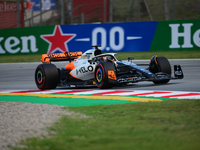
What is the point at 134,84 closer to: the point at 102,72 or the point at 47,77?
the point at 102,72

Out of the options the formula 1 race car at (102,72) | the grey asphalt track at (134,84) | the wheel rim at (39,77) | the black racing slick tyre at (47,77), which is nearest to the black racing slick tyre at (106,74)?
the formula 1 race car at (102,72)

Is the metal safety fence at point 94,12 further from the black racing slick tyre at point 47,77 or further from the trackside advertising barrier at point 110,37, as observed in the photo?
the black racing slick tyre at point 47,77

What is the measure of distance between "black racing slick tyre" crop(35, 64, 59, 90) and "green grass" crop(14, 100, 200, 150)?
13.3 ft

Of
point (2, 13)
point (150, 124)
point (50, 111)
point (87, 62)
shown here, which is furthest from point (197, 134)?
point (2, 13)

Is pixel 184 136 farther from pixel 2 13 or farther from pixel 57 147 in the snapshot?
pixel 2 13

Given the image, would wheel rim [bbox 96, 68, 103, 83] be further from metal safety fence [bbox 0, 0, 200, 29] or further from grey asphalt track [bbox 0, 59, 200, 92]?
metal safety fence [bbox 0, 0, 200, 29]

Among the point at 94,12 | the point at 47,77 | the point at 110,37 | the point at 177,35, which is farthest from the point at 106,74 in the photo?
the point at 94,12

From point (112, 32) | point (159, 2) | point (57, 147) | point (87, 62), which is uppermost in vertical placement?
point (159, 2)

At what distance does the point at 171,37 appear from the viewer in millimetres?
17500

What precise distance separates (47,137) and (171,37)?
14412mm

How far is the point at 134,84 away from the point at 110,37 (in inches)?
353

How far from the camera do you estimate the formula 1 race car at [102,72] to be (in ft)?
28.3

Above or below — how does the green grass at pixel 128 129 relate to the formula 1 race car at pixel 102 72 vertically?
below

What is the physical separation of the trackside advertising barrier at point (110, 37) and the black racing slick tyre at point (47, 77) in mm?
9218
